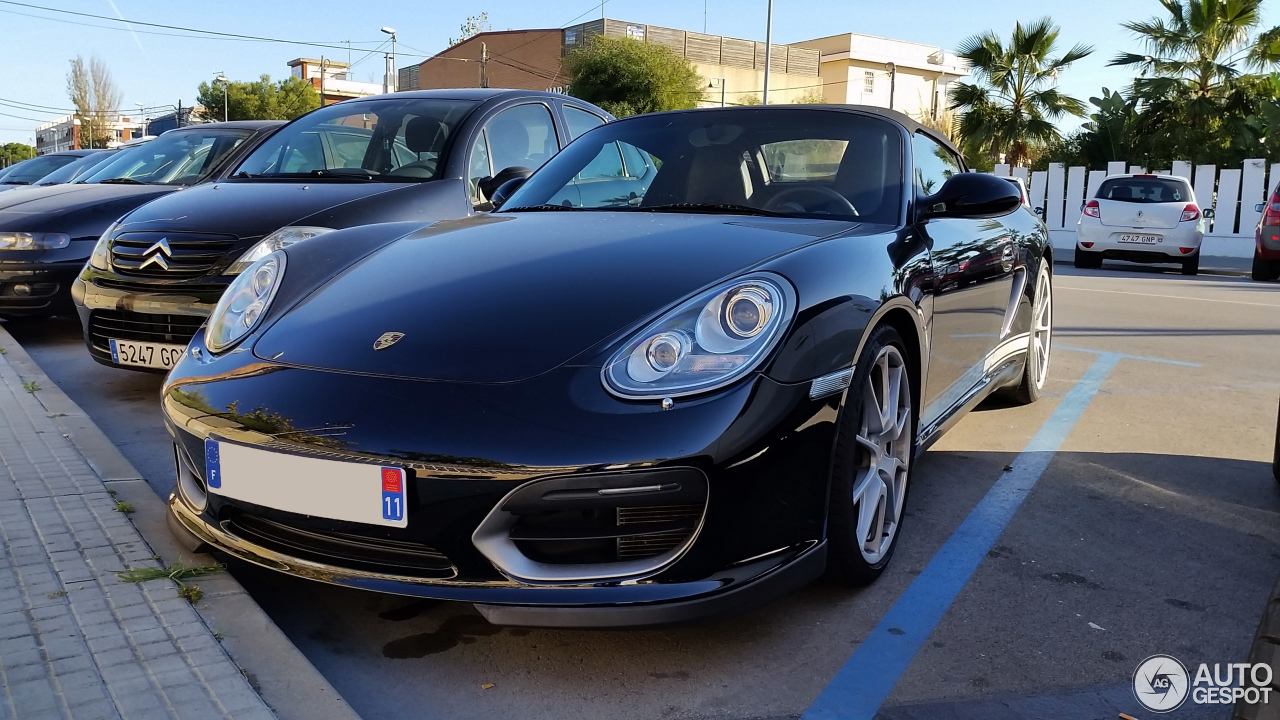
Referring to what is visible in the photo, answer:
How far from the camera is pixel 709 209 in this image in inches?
128

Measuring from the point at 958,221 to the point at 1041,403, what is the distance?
2.05 meters

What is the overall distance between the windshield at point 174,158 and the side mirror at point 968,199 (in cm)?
578

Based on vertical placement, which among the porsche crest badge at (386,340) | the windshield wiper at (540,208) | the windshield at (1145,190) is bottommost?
the porsche crest badge at (386,340)

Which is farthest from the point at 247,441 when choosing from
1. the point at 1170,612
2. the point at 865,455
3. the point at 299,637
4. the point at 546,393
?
the point at 1170,612

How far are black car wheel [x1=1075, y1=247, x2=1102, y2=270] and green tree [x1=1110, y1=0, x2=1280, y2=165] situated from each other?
33.0 feet

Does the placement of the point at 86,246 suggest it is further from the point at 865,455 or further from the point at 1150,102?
the point at 1150,102

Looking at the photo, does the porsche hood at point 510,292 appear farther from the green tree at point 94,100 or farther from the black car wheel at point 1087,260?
the green tree at point 94,100

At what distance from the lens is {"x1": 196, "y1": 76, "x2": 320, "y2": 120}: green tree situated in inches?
2591

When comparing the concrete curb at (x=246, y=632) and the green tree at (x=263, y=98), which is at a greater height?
the green tree at (x=263, y=98)

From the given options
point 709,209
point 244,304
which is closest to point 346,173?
point 244,304

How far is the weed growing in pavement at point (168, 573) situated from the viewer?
2506 millimetres

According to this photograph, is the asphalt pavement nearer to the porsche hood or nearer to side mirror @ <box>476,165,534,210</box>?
the porsche hood

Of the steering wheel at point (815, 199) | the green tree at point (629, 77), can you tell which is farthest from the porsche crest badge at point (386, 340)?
the green tree at point (629, 77)

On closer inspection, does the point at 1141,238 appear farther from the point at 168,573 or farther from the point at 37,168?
the point at 37,168
